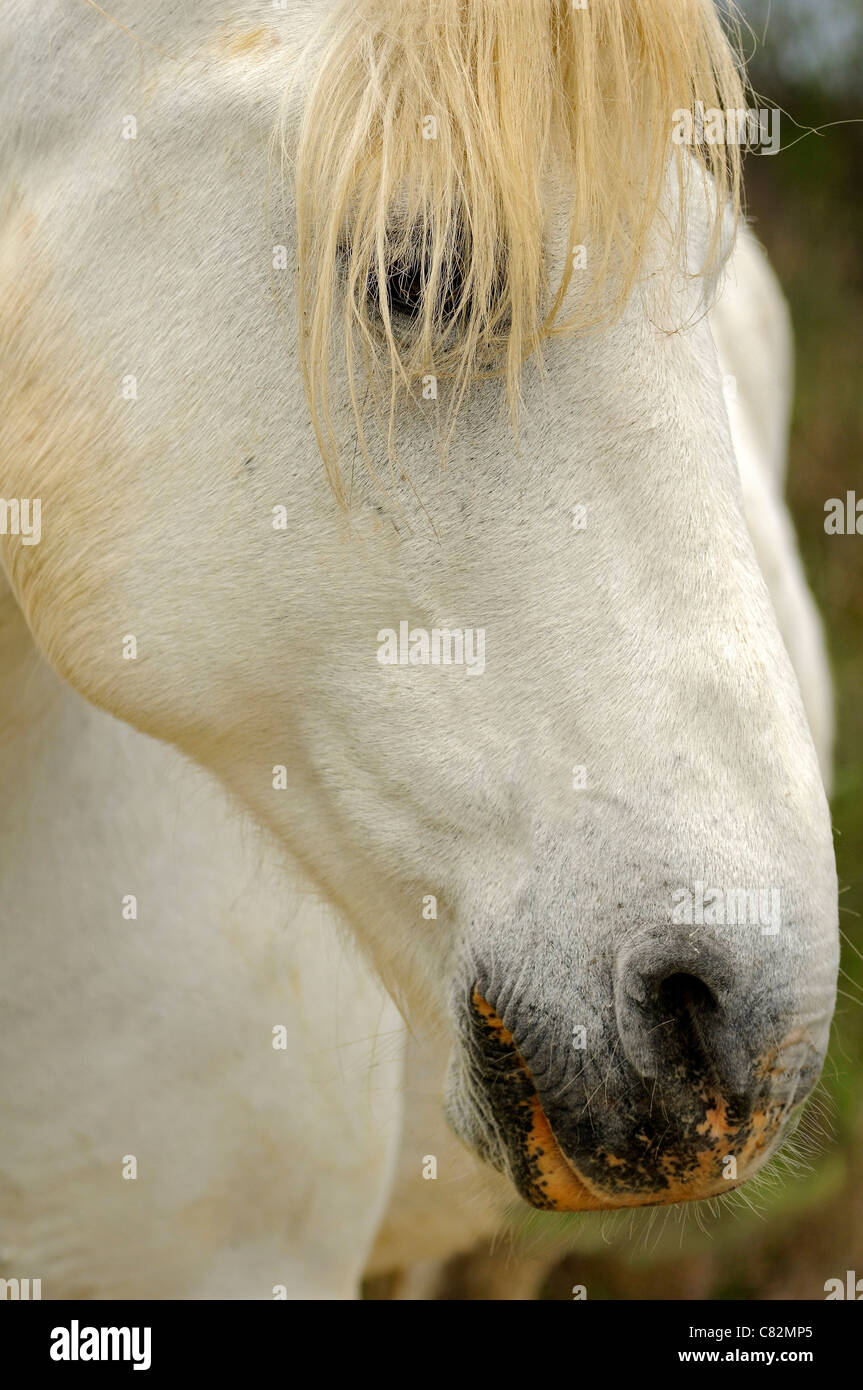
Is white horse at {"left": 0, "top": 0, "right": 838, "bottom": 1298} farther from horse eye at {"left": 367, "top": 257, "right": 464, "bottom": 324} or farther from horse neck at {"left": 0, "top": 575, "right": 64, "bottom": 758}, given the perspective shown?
horse neck at {"left": 0, "top": 575, "right": 64, "bottom": 758}

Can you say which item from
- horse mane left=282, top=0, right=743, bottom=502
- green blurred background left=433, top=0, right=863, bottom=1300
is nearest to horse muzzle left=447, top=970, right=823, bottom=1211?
green blurred background left=433, top=0, right=863, bottom=1300

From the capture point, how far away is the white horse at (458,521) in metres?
1.08

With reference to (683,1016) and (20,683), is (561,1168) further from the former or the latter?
(20,683)

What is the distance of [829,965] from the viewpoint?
1081mm

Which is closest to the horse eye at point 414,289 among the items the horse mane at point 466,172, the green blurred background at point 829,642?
the horse mane at point 466,172

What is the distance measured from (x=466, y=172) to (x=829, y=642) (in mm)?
4497

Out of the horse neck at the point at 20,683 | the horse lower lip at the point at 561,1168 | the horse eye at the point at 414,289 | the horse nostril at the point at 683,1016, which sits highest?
the horse eye at the point at 414,289

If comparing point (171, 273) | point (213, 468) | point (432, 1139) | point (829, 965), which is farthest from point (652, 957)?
point (432, 1139)

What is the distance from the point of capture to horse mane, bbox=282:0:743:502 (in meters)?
1.08

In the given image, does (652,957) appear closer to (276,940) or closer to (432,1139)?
(276,940)

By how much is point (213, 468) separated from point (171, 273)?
184mm

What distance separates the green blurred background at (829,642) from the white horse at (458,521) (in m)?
0.38

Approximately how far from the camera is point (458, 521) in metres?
1.14

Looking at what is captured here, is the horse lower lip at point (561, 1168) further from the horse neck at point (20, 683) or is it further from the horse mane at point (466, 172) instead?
the horse neck at point (20, 683)
